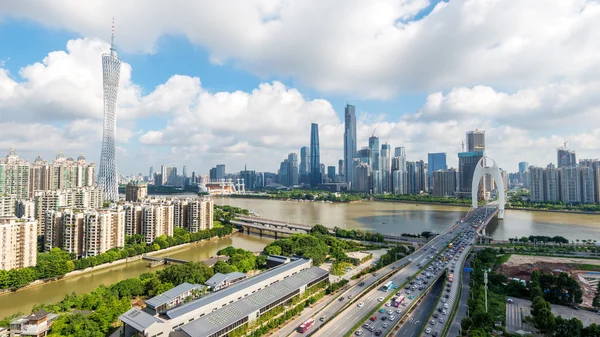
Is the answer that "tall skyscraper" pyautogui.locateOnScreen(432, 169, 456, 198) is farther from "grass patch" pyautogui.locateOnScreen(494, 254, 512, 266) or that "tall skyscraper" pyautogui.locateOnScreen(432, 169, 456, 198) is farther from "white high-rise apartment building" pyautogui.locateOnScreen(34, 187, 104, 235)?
"white high-rise apartment building" pyautogui.locateOnScreen(34, 187, 104, 235)

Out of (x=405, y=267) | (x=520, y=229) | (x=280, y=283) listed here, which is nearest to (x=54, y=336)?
(x=280, y=283)

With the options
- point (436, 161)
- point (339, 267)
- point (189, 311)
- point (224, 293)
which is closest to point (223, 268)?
point (224, 293)

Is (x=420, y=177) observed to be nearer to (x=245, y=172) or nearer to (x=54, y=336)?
(x=245, y=172)

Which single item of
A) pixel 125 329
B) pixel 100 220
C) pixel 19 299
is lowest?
pixel 19 299

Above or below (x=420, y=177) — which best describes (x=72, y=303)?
below

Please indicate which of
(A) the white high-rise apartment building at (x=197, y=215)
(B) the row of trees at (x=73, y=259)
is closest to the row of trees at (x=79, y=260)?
(B) the row of trees at (x=73, y=259)

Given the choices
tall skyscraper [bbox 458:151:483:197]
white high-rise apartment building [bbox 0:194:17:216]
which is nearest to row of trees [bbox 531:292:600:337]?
white high-rise apartment building [bbox 0:194:17:216]

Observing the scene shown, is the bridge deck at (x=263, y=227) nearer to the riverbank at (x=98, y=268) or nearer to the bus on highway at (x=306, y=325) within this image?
the riverbank at (x=98, y=268)
